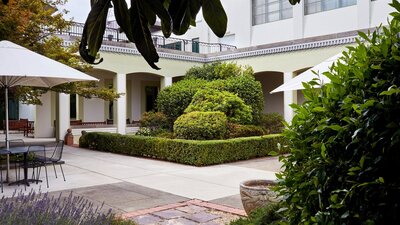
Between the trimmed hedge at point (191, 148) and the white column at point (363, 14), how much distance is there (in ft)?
30.8

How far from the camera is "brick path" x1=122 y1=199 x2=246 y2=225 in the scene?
5695 millimetres

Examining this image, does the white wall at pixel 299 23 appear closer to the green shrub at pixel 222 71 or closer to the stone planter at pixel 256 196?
the green shrub at pixel 222 71

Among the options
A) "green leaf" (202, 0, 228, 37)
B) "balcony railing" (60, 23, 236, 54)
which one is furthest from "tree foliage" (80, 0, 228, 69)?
"balcony railing" (60, 23, 236, 54)

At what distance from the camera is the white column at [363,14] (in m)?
19.4

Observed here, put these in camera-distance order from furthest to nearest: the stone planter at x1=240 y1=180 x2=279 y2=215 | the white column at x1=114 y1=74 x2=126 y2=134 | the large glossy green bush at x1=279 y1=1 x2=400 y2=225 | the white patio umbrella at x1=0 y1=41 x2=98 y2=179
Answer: the white column at x1=114 y1=74 x2=126 y2=134 < the white patio umbrella at x1=0 y1=41 x2=98 y2=179 < the stone planter at x1=240 y1=180 x2=279 y2=215 < the large glossy green bush at x1=279 y1=1 x2=400 y2=225

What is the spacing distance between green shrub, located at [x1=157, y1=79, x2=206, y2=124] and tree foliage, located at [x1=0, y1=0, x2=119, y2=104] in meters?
3.06

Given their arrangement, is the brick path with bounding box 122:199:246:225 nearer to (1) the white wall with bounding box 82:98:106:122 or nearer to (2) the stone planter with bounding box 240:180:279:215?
(2) the stone planter with bounding box 240:180:279:215

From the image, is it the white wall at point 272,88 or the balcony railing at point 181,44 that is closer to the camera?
the balcony railing at point 181,44

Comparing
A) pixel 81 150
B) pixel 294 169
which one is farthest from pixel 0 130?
pixel 294 169

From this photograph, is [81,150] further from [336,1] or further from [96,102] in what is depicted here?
[336,1]

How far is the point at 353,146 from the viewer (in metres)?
1.99

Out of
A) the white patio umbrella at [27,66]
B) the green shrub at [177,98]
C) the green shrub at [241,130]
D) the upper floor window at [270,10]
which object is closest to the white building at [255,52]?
the upper floor window at [270,10]

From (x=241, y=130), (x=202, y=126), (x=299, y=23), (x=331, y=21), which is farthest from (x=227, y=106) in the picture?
(x=299, y=23)

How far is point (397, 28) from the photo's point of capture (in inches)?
82.8
